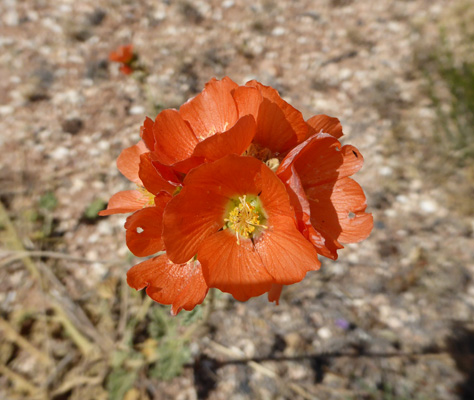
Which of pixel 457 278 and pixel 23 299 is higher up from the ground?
pixel 23 299

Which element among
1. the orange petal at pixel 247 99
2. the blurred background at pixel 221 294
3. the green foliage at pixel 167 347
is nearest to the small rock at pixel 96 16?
A: the blurred background at pixel 221 294

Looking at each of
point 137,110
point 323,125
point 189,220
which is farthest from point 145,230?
point 137,110

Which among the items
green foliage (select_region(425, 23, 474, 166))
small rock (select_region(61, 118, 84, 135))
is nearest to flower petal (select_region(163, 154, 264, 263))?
green foliage (select_region(425, 23, 474, 166))

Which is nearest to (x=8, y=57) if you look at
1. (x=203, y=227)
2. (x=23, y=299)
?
(x=23, y=299)

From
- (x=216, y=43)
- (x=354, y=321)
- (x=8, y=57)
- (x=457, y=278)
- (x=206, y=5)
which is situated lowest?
(x=457, y=278)

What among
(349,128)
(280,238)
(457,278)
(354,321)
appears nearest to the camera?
(280,238)

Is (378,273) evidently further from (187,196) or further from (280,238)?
(187,196)

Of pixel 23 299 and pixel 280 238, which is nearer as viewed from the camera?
pixel 280 238
